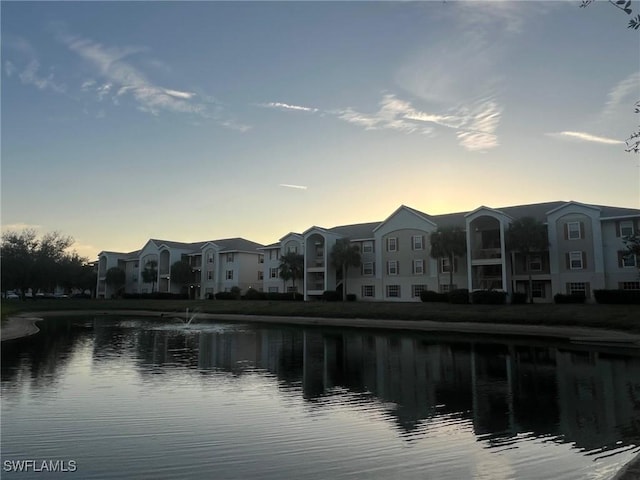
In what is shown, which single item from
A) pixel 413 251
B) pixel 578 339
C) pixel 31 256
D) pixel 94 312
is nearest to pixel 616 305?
pixel 578 339

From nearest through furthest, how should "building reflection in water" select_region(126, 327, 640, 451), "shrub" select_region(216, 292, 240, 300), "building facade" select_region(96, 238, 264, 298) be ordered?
"building reflection in water" select_region(126, 327, 640, 451) < "shrub" select_region(216, 292, 240, 300) < "building facade" select_region(96, 238, 264, 298)

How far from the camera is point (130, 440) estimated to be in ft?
30.8

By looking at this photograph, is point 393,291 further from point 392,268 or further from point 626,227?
point 626,227

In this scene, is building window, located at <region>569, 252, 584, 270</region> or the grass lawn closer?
the grass lawn

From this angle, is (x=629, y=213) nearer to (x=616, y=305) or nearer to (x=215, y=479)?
(x=616, y=305)

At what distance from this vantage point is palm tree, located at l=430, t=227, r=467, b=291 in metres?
49.9

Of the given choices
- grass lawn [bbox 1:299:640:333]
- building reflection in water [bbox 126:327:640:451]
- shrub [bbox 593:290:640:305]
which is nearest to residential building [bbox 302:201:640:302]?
shrub [bbox 593:290:640:305]

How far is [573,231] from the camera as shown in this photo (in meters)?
46.7

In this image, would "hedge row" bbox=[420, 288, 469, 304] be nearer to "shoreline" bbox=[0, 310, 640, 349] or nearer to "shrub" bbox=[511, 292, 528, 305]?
"shrub" bbox=[511, 292, 528, 305]

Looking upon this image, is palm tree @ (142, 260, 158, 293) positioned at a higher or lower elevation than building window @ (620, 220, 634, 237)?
lower

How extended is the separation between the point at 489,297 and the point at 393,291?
13674 millimetres

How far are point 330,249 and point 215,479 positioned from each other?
5456 centimetres

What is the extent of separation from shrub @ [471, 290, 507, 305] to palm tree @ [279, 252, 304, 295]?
924 inches

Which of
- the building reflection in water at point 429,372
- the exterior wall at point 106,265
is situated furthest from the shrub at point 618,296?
the exterior wall at point 106,265
